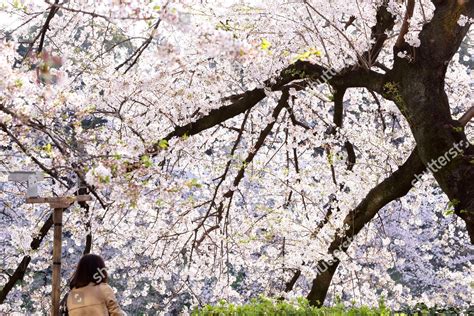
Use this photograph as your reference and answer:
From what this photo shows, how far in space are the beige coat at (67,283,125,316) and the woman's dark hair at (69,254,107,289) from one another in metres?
0.05

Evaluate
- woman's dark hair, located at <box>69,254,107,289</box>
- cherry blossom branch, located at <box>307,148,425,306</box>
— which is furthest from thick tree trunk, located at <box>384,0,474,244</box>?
woman's dark hair, located at <box>69,254,107,289</box>

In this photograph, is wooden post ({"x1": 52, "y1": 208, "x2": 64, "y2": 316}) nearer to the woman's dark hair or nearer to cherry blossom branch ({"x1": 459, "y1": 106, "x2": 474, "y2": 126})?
the woman's dark hair

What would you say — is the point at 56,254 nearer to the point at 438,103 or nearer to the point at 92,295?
the point at 92,295

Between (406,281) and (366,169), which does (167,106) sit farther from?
(406,281)

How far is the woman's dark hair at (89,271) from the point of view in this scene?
507 centimetres

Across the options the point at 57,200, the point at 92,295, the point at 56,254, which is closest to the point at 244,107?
the point at 57,200

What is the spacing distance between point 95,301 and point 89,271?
27 centimetres

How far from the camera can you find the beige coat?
17.0 ft

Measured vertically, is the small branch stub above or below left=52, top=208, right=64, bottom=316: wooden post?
above

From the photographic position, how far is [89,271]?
16.7 ft

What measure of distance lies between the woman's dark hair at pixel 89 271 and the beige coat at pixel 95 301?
0.17 feet

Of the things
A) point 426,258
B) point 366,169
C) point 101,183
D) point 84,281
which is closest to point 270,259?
point 366,169

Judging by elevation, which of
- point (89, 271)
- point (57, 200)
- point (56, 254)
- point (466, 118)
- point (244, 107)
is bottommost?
point (89, 271)

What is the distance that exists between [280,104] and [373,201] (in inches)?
52.5
